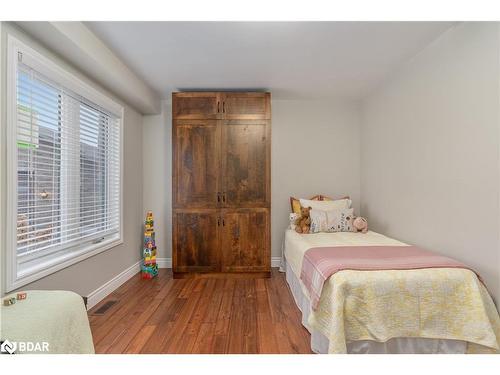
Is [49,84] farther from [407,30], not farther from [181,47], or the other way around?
[407,30]

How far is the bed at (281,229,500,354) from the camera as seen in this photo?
1.69 m

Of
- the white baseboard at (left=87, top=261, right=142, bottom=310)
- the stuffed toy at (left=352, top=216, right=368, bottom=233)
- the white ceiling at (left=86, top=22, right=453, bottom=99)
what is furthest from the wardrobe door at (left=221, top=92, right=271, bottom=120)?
the white baseboard at (left=87, top=261, right=142, bottom=310)

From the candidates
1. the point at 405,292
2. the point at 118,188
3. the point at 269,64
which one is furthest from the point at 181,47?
the point at 405,292

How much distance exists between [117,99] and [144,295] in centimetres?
226

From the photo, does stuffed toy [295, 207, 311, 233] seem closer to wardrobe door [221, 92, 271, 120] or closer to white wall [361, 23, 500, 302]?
white wall [361, 23, 500, 302]

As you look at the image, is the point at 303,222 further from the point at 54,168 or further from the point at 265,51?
the point at 54,168

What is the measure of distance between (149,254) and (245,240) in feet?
4.23

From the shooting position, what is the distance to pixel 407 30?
2.21 meters

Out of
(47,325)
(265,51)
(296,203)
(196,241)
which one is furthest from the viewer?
(296,203)

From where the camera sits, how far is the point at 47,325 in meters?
1.29

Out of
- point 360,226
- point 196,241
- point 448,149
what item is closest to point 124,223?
point 196,241

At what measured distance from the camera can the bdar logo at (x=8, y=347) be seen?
1140mm

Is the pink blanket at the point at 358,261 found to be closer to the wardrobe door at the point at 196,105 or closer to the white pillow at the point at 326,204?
the white pillow at the point at 326,204

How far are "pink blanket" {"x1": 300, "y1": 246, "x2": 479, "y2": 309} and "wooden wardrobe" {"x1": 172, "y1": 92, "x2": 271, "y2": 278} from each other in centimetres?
122
